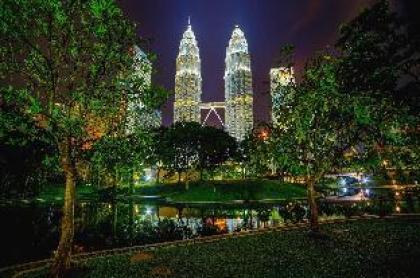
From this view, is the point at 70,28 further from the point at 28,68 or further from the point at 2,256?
the point at 2,256

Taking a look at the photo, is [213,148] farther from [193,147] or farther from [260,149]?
[260,149]

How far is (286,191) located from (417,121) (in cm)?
7140

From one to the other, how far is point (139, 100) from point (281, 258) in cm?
1131

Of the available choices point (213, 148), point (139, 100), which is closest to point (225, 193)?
point (213, 148)

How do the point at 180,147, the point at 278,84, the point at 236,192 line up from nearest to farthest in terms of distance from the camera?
1. the point at 278,84
2. the point at 236,192
3. the point at 180,147

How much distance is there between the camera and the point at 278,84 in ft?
93.5

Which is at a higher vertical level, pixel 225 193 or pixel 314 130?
pixel 314 130

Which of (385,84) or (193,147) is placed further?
(193,147)

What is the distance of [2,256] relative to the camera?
2464 centimetres

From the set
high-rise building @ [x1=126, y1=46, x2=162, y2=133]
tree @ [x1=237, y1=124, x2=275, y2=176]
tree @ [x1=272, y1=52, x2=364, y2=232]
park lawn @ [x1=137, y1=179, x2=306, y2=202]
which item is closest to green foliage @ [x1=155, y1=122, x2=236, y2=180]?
park lawn @ [x1=137, y1=179, x2=306, y2=202]

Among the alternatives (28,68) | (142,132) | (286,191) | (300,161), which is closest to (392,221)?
(300,161)

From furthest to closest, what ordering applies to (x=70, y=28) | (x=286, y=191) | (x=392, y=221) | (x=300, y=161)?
1. (x=286, y=191)
2. (x=392, y=221)
3. (x=300, y=161)
4. (x=70, y=28)

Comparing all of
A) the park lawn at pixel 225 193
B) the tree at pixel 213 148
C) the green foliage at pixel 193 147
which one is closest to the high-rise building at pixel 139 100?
the park lawn at pixel 225 193

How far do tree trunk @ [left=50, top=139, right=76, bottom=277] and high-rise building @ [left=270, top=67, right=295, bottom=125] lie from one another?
52.9 ft
